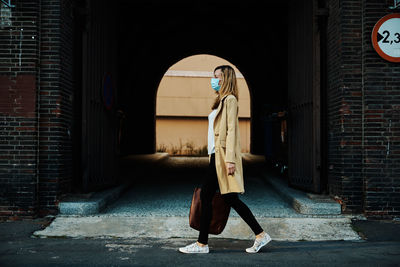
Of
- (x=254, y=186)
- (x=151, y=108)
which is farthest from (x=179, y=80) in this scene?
(x=254, y=186)

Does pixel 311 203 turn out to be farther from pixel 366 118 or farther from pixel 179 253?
pixel 179 253

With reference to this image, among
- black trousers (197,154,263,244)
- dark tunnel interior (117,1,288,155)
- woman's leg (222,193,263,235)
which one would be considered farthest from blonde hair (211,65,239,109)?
dark tunnel interior (117,1,288,155)

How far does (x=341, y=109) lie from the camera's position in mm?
5727

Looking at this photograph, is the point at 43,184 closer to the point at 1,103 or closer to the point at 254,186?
the point at 1,103

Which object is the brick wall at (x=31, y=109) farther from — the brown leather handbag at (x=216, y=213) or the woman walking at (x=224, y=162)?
the woman walking at (x=224, y=162)

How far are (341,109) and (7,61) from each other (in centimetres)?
478

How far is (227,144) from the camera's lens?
399 cm

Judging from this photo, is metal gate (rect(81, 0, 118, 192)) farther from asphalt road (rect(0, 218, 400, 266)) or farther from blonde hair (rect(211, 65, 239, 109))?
blonde hair (rect(211, 65, 239, 109))

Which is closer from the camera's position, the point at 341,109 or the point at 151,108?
the point at 341,109

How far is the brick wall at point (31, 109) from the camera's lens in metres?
5.55

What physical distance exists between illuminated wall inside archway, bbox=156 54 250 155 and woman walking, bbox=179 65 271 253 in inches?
875

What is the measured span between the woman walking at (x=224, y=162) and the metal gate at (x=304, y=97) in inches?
98.2

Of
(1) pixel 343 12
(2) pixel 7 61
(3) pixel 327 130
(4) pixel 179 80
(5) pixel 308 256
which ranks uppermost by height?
(4) pixel 179 80

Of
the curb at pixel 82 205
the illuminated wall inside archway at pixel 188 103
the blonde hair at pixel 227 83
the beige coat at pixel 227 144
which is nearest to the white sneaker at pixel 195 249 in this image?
the beige coat at pixel 227 144
